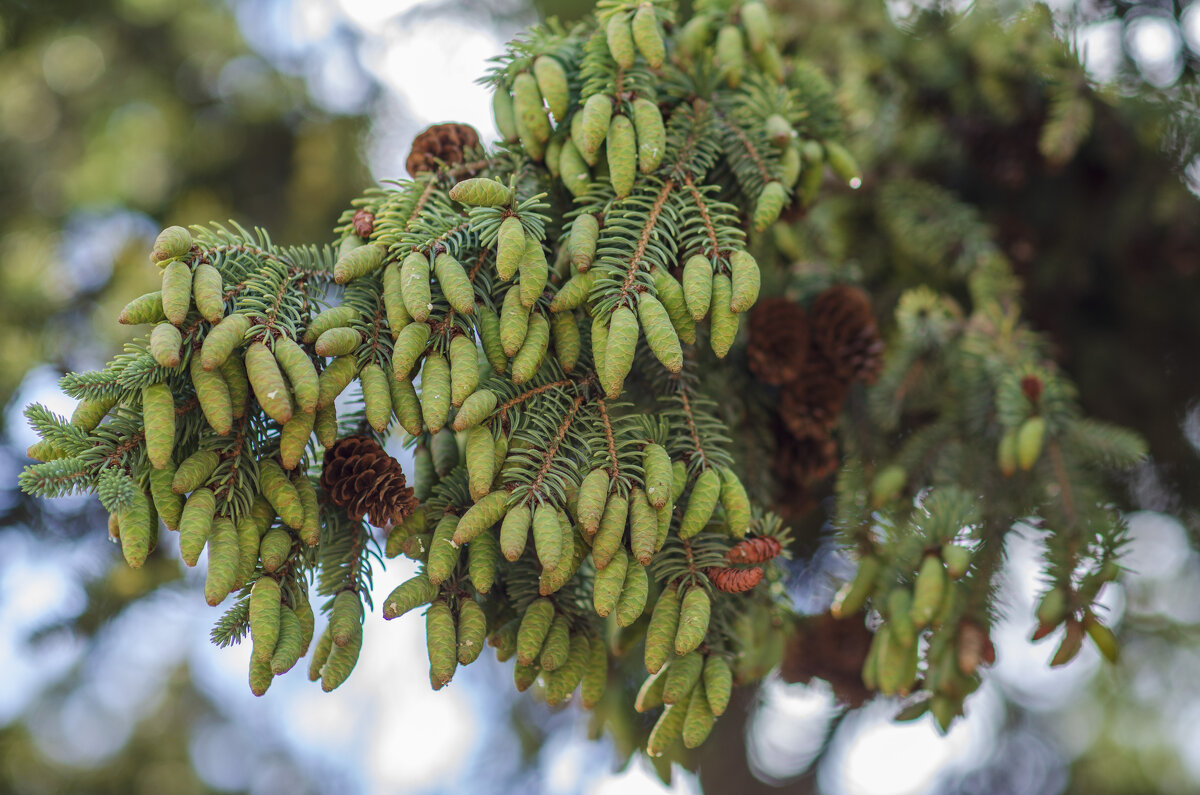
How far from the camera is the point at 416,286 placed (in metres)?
0.74

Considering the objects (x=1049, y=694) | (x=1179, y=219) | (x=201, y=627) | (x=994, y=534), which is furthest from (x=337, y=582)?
(x=1049, y=694)

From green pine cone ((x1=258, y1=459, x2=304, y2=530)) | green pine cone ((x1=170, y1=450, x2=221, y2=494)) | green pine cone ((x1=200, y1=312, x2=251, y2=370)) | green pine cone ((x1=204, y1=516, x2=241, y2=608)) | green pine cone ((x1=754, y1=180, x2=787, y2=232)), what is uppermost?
green pine cone ((x1=754, y1=180, x2=787, y2=232))

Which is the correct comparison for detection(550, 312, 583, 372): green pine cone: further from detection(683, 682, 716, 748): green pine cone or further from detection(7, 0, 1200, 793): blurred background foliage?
detection(7, 0, 1200, 793): blurred background foliage

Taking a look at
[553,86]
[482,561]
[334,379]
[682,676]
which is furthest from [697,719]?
[553,86]

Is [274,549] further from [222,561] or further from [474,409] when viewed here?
[474,409]

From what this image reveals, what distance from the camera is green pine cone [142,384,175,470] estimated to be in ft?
2.16

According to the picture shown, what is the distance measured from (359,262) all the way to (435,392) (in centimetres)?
16

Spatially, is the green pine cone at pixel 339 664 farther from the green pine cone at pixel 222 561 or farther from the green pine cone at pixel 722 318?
the green pine cone at pixel 722 318

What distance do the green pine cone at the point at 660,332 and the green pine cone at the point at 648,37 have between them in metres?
0.29

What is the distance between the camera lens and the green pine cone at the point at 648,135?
0.86 m

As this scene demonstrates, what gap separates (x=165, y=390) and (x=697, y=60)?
740 mm

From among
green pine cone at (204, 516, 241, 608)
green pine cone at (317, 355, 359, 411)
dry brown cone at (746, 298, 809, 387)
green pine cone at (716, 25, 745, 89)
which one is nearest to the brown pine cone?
dry brown cone at (746, 298, 809, 387)

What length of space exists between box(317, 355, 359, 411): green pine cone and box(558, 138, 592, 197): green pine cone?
1.00ft

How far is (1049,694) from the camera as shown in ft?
9.88
